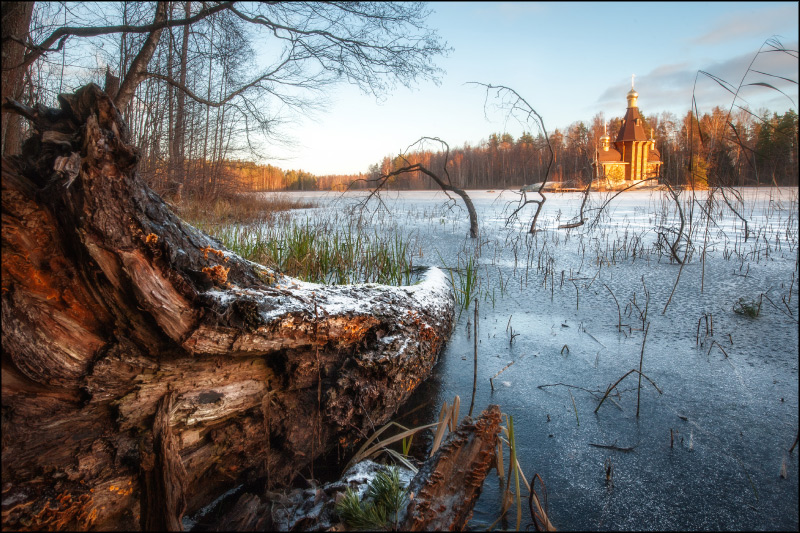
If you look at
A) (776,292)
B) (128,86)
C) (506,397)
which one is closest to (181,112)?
(128,86)

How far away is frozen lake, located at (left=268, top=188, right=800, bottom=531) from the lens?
1506 millimetres

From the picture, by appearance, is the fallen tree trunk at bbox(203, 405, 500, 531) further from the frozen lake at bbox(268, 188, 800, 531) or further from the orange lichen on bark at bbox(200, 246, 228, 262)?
the orange lichen on bark at bbox(200, 246, 228, 262)


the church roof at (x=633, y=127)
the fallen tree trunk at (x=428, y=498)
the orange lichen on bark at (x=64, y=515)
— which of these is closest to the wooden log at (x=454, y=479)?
the fallen tree trunk at (x=428, y=498)

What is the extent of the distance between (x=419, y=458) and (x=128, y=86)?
476 cm

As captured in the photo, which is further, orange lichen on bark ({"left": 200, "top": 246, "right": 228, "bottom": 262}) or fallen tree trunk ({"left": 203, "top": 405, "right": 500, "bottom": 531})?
orange lichen on bark ({"left": 200, "top": 246, "right": 228, "bottom": 262})

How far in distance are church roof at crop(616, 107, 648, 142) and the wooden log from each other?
103 feet

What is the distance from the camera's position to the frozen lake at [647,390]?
1.51m

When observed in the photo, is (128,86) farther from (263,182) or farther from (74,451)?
(263,182)

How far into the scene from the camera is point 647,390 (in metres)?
2.31

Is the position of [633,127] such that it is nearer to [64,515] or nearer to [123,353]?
[123,353]

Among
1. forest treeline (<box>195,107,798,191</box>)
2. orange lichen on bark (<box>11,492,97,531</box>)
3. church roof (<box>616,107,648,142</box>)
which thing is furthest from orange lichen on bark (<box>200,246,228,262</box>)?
church roof (<box>616,107,648,142</box>)

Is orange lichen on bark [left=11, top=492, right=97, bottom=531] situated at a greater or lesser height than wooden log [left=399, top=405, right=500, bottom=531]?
lesser

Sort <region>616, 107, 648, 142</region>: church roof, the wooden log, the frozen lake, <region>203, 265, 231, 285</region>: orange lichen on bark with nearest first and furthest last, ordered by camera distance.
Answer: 1. the wooden log
2. the frozen lake
3. <region>203, 265, 231, 285</region>: orange lichen on bark
4. <region>616, 107, 648, 142</region>: church roof

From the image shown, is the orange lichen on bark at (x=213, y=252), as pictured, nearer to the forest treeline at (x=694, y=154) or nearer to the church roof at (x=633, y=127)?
the forest treeline at (x=694, y=154)
